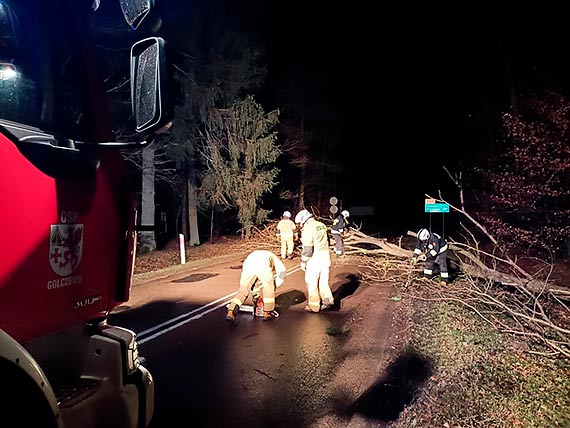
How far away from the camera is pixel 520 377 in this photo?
5.11 metres

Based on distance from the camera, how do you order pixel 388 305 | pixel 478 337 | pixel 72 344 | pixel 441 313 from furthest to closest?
pixel 388 305
pixel 441 313
pixel 478 337
pixel 72 344

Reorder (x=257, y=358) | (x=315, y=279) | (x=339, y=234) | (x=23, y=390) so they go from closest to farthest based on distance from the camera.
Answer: (x=23, y=390) < (x=257, y=358) < (x=315, y=279) < (x=339, y=234)

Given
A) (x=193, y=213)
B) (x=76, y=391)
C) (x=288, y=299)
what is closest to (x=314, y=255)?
(x=288, y=299)

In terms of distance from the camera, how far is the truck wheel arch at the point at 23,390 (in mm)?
1591

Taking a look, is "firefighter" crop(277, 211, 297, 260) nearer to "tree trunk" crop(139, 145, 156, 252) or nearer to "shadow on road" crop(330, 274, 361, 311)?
"shadow on road" crop(330, 274, 361, 311)

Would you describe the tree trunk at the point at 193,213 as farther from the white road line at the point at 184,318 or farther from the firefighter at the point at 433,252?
the firefighter at the point at 433,252

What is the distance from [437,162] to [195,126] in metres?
33.9

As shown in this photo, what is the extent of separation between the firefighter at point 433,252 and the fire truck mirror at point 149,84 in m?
8.89

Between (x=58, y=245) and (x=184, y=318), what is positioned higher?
(x=58, y=245)

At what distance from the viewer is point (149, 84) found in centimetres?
210

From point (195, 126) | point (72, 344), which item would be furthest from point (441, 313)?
point (195, 126)

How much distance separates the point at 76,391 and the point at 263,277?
5068mm

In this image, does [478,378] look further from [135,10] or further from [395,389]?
[135,10]

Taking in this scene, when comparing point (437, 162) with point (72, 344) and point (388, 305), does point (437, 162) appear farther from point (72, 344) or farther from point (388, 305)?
point (72, 344)
